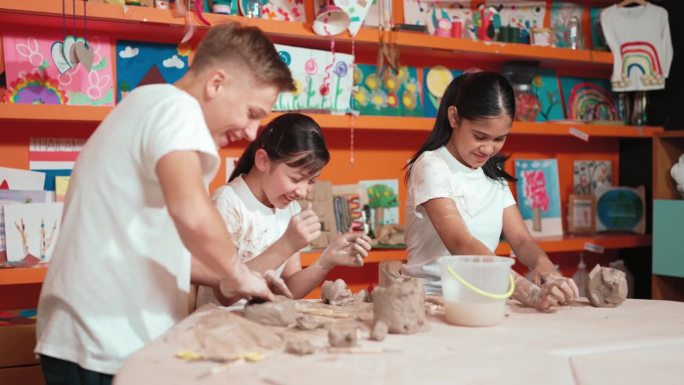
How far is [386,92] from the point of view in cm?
362

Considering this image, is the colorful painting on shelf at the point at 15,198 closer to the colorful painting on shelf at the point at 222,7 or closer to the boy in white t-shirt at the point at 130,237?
the colorful painting on shelf at the point at 222,7

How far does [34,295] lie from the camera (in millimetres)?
3051

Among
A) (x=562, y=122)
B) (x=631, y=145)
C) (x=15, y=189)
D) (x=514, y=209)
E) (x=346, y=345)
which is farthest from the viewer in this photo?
(x=631, y=145)

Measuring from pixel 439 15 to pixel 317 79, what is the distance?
811 millimetres

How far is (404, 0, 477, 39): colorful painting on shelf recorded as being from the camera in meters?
3.68

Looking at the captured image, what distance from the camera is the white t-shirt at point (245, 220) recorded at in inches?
81.6

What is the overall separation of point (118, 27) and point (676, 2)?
2897 mm

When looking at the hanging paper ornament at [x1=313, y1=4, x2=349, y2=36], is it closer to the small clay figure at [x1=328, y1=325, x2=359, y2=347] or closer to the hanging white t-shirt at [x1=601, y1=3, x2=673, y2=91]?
the hanging white t-shirt at [x1=601, y1=3, x2=673, y2=91]

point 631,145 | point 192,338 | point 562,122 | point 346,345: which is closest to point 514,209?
point 346,345

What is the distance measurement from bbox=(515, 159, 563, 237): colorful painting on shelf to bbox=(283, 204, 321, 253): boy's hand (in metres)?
2.39

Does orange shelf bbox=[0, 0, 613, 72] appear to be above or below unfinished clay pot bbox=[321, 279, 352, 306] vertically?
above

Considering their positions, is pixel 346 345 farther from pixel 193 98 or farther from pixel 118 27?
pixel 118 27

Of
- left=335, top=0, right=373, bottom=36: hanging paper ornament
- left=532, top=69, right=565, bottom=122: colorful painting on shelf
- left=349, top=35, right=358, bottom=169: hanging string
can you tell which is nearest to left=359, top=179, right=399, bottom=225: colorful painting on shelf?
left=349, top=35, right=358, bottom=169: hanging string

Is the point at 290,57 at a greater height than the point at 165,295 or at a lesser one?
greater
